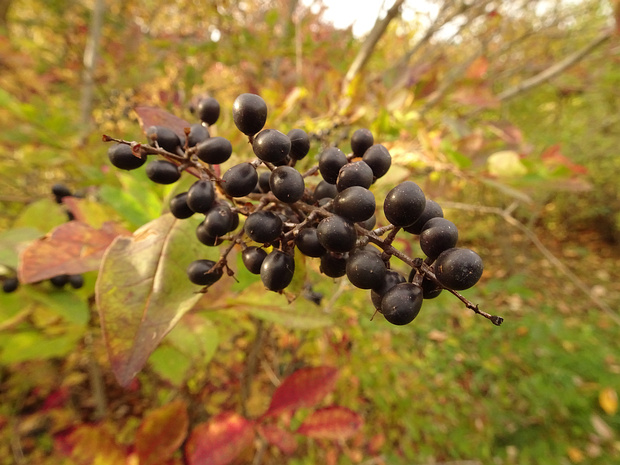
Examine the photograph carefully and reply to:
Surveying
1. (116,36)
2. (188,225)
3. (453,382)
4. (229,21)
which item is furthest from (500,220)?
(188,225)

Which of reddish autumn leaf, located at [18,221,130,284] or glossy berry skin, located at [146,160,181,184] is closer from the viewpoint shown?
glossy berry skin, located at [146,160,181,184]

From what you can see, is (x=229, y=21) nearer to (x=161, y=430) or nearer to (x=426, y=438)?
(x=161, y=430)

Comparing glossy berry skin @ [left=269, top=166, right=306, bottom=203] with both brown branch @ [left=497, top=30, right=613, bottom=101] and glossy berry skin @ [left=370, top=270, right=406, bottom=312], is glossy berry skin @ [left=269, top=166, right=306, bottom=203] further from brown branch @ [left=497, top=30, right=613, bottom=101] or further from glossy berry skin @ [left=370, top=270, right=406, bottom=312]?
brown branch @ [left=497, top=30, right=613, bottom=101]

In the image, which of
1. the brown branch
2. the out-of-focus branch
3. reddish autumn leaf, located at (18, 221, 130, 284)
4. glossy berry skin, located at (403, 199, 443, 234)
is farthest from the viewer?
the brown branch

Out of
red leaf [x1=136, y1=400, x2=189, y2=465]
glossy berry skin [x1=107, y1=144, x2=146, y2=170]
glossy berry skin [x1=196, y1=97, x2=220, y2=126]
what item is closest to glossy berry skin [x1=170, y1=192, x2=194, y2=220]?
glossy berry skin [x1=107, y1=144, x2=146, y2=170]

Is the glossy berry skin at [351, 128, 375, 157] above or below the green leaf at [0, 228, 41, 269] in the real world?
above

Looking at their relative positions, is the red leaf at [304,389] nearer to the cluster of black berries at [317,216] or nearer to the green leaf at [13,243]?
the cluster of black berries at [317,216]
